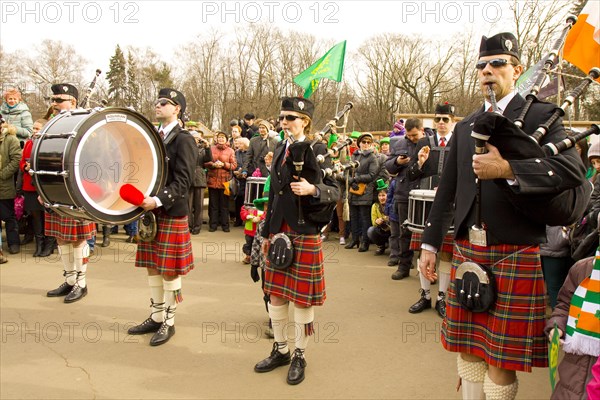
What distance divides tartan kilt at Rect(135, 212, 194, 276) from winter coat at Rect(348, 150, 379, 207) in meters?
3.86

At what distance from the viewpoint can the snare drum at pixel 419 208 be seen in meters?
4.05

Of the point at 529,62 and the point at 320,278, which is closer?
the point at 320,278

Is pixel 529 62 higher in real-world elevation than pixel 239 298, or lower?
higher

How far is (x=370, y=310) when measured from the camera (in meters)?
4.56

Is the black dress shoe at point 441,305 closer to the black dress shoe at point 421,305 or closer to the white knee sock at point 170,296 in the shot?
the black dress shoe at point 421,305

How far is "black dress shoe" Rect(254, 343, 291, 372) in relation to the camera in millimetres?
3287

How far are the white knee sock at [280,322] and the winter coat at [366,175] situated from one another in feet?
13.5

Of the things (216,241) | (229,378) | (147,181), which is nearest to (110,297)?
(147,181)

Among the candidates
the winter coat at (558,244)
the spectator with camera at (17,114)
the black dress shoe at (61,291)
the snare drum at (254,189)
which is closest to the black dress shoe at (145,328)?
the snare drum at (254,189)

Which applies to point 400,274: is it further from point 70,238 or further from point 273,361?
point 70,238

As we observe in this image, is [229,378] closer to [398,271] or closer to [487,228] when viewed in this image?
[487,228]

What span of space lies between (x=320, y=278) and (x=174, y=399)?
1.18 meters

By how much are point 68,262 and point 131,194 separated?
215 cm

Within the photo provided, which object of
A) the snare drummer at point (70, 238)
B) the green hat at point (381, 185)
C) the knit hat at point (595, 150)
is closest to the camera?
the knit hat at point (595, 150)
